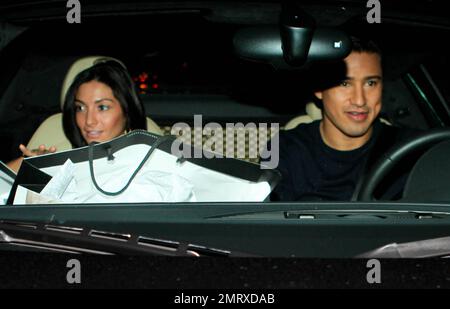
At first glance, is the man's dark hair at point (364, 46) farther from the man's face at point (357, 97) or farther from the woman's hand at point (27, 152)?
the woman's hand at point (27, 152)

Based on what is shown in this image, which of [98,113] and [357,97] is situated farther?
[98,113]

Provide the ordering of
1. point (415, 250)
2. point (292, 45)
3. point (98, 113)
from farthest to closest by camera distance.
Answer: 1. point (98, 113)
2. point (292, 45)
3. point (415, 250)

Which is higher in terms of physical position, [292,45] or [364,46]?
[364,46]

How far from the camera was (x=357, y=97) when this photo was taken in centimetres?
345

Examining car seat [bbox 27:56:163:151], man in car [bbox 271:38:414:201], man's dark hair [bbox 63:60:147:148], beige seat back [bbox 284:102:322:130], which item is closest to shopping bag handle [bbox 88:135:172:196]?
man in car [bbox 271:38:414:201]

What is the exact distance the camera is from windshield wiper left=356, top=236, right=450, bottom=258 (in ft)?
5.74

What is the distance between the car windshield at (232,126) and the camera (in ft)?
6.36

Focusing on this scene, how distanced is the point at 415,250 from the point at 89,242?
0.63m

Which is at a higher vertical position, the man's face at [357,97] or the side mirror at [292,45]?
the man's face at [357,97]

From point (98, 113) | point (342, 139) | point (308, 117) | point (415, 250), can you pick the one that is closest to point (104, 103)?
point (98, 113)

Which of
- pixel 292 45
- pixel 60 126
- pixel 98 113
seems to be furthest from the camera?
pixel 60 126

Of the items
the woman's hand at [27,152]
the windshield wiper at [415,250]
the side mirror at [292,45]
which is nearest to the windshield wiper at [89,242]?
the windshield wiper at [415,250]

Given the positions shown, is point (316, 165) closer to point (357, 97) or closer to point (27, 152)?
point (357, 97)
